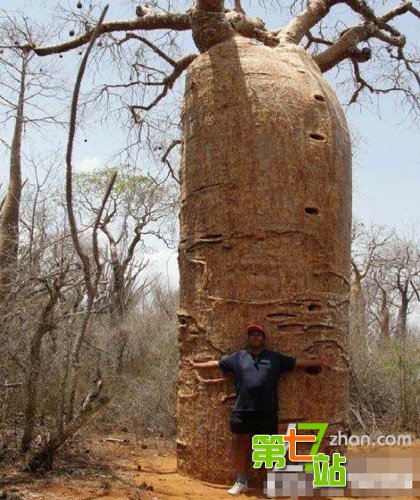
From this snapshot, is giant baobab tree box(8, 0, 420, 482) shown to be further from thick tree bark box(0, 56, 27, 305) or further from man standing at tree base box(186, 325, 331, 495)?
thick tree bark box(0, 56, 27, 305)

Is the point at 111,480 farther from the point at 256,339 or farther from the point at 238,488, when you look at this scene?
the point at 256,339

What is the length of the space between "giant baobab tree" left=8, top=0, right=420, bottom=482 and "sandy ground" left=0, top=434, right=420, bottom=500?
0.54 ft

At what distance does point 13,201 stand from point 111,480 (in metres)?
5.26

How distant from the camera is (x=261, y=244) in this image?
330 cm

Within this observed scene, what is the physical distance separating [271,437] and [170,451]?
1657 mm

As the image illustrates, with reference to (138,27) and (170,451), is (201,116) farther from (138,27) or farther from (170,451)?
(170,451)

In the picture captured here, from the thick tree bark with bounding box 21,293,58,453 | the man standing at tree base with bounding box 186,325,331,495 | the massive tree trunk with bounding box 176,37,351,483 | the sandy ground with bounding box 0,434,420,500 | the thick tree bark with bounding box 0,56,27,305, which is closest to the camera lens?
the sandy ground with bounding box 0,434,420,500

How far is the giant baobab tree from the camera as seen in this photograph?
3227 mm

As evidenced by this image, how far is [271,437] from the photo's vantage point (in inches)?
121

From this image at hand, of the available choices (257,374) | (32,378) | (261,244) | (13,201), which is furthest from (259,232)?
(13,201)

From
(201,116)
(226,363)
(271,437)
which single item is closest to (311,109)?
(201,116)

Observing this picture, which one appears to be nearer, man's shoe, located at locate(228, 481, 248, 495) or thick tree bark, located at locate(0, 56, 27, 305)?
man's shoe, located at locate(228, 481, 248, 495)

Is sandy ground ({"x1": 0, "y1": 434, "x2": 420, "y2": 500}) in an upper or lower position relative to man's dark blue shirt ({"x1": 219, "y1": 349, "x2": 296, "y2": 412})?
lower

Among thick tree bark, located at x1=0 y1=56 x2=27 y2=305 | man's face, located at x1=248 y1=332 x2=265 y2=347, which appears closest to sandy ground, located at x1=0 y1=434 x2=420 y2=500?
man's face, located at x1=248 y1=332 x2=265 y2=347
